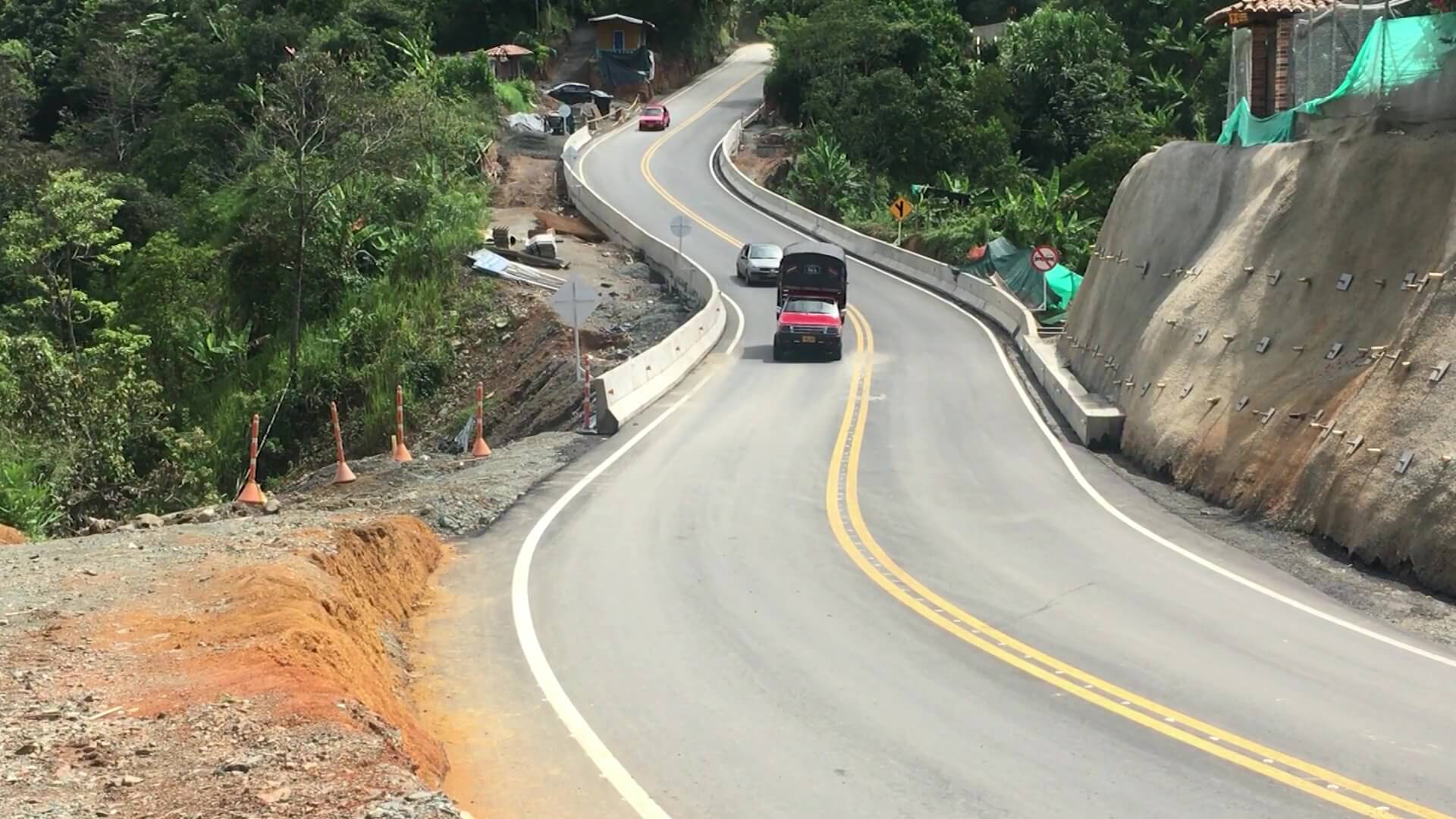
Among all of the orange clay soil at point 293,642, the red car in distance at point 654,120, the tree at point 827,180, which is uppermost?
the orange clay soil at point 293,642

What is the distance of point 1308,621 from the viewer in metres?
13.6

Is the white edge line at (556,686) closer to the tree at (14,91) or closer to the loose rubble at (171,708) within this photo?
the loose rubble at (171,708)

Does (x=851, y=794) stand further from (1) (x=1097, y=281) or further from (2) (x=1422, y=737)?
(1) (x=1097, y=281)

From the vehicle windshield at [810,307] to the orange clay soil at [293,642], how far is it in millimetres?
22544

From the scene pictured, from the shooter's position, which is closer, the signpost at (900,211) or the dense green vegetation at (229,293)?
the dense green vegetation at (229,293)

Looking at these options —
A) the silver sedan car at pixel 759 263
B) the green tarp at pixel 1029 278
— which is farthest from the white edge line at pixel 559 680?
the silver sedan car at pixel 759 263

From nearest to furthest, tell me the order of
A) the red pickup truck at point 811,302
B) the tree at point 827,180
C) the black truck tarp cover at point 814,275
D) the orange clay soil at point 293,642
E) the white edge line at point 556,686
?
the orange clay soil at point 293,642 < the white edge line at point 556,686 < the red pickup truck at point 811,302 < the black truck tarp cover at point 814,275 < the tree at point 827,180

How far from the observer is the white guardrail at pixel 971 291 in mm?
25312

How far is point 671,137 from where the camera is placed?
259ft

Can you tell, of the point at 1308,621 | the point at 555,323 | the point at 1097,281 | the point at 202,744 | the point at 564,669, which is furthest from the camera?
the point at 555,323

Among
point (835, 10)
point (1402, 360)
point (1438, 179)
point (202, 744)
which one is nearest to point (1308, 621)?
point (1402, 360)

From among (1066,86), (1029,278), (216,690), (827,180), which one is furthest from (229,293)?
(1066,86)

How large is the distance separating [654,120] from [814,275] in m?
44.3

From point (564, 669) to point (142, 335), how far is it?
116 feet
